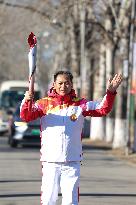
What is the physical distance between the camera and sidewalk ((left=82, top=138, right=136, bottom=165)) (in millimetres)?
26663

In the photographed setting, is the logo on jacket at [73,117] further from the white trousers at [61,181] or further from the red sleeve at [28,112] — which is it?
the white trousers at [61,181]

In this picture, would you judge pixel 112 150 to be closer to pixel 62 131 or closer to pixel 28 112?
pixel 62 131

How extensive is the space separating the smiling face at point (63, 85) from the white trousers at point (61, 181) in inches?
29.6

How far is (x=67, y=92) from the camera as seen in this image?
31.1 feet

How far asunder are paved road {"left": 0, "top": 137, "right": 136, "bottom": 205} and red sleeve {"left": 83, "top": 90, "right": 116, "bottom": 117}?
428 cm

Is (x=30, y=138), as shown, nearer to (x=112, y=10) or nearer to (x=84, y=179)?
(x=112, y=10)

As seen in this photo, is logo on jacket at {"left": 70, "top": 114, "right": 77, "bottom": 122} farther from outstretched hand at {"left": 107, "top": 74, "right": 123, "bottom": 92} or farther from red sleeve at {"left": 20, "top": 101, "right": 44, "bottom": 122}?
outstretched hand at {"left": 107, "top": 74, "right": 123, "bottom": 92}

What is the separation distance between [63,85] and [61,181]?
1000 mm

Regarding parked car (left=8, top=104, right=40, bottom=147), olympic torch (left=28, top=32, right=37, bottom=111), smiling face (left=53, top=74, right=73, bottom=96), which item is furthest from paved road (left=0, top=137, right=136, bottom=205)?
olympic torch (left=28, top=32, right=37, bottom=111)

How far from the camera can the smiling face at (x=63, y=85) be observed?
944cm

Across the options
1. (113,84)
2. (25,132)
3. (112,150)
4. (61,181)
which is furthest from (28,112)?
(112,150)

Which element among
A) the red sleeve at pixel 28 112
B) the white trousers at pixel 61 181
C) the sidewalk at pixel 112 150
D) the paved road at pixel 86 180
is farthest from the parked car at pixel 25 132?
the white trousers at pixel 61 181

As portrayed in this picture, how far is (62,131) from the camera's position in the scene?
9453 millimetres

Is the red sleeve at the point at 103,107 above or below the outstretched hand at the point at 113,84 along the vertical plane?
below
